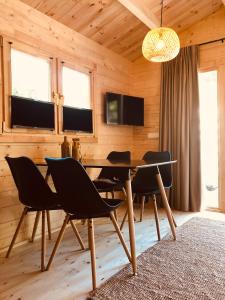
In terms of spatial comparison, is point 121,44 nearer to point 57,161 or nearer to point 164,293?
point 57,161

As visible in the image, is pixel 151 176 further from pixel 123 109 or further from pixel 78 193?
pixel 78 193

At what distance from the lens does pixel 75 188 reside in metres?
1.76

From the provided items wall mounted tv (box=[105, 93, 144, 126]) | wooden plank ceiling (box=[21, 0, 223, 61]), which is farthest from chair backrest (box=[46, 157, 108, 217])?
wall mounted tv (box=[105, 93, 144, 126])

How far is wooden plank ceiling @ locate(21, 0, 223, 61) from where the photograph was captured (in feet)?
9.55

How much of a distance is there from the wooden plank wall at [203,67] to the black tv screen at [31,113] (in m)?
1.89

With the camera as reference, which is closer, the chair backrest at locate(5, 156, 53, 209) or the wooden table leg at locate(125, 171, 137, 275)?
the wooden table leg at locate(125, 171, 137, 275)

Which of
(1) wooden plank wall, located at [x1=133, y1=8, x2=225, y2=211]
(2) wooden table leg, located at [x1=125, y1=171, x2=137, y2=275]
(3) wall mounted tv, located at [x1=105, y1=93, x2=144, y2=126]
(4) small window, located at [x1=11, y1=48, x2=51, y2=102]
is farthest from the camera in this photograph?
(3) wall mounted tv, located at [x1=105, y1=93, x2=144, y2=126]

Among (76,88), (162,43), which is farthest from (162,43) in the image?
(76,88)

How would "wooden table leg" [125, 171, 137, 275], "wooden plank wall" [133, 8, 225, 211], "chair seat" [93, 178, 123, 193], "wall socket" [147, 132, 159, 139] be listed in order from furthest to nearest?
"wall socket" [147, 132, 159, 139] → "wooden plank wall" [133, 8, 225, 211] → "chair seat" [93, 178, 123, 193] → "wooden table leg" [125, 171, 137, 275]

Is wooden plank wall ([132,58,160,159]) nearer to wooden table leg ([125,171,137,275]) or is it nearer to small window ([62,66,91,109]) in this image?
small window ([62,66,91,109])

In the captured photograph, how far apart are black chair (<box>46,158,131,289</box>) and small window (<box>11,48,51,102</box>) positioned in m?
1.26

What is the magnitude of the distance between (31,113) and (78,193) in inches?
52.3

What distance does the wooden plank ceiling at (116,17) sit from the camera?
115 inches

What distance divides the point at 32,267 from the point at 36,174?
0.76 m
